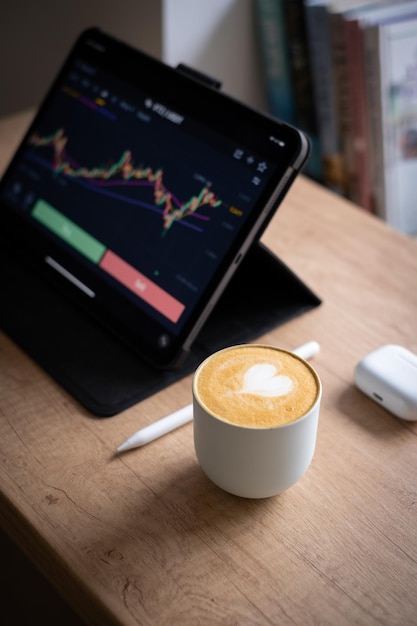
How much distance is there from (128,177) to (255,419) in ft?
1.37

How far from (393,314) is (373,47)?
23.0 inches

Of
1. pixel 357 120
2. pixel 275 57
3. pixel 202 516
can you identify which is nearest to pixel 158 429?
pixel 202 516

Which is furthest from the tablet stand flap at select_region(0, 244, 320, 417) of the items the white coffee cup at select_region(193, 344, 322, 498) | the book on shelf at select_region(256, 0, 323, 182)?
the book on shelf at select_region(256, 0, 323, 182)

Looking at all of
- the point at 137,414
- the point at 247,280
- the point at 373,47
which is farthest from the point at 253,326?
the point at 373,47

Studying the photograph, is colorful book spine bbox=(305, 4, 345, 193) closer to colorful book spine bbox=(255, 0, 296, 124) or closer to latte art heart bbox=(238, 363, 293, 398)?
colorful book spine bbox=(255, 0, 296, 124)

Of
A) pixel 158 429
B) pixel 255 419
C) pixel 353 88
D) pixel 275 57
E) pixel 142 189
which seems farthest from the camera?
pixel 275 57

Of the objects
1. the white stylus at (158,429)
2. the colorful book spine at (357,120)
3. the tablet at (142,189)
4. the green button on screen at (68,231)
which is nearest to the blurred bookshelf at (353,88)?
the colorful book spine at (357,120)

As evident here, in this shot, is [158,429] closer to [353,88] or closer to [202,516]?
[202,516]

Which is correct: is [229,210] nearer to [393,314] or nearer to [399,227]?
[393,314]

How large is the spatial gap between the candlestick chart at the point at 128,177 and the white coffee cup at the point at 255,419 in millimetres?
222

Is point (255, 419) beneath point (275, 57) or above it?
beneath

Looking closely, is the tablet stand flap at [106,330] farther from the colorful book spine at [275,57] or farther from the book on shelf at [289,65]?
the colorful book spine at [275,57]

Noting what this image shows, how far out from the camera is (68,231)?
3.25 ft

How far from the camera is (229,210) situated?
0.84m
